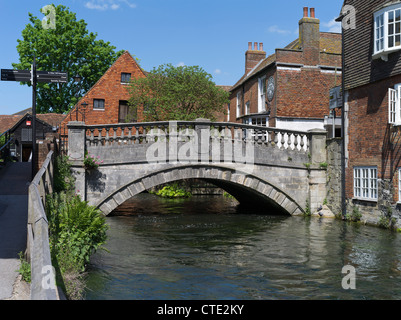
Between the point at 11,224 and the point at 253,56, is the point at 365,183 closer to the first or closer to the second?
the point at 11,224

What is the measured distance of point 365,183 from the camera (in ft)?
47.3

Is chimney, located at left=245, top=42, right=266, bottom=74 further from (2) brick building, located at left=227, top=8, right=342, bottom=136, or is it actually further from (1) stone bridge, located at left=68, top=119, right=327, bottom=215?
(1) stone bridge, located at left=68, top=119, right=327, bottom=215

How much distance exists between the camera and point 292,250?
35.2ft

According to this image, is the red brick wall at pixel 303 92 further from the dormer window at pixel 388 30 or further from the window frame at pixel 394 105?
the window frame at pixel 394 105

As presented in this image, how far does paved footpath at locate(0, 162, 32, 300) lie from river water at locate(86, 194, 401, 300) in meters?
1.42

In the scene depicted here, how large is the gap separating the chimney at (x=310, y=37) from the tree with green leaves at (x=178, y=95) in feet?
17.4

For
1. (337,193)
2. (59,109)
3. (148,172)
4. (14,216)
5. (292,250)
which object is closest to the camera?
(14,216)

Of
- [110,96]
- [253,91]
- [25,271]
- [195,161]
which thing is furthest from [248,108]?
[25,271]

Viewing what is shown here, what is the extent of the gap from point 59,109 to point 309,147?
2647 cm

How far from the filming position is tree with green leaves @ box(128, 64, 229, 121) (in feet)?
75.5

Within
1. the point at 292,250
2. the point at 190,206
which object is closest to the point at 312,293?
the point at 292,250

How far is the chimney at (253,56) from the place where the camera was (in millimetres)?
29734

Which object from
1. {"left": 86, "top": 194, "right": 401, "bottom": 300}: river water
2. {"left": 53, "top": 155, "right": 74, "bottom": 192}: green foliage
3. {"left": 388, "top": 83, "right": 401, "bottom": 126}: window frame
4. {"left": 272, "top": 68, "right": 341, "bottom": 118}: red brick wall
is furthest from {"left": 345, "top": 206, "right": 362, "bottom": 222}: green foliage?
{"left": 53, "top": 155, "right": 74, "bottom": 192}: green foliage

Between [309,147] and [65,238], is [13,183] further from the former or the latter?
[309,147]
